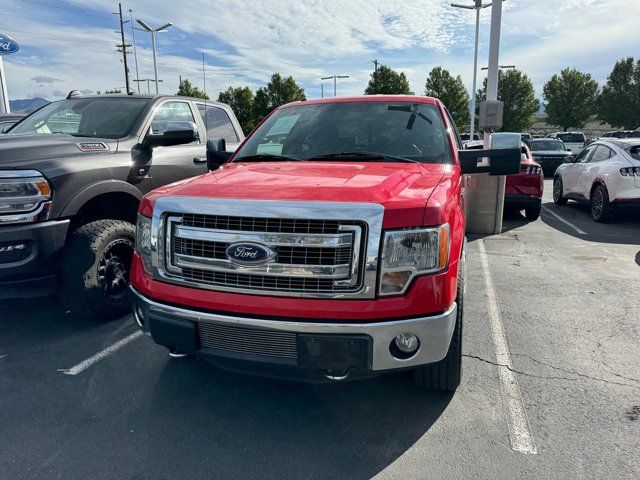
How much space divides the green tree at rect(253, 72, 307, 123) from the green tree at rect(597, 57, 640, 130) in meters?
32.6

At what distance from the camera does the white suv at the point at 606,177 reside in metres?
8.40

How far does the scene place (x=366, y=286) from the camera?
2289mm

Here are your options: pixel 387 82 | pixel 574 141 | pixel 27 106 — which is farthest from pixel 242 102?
pixel 27 106

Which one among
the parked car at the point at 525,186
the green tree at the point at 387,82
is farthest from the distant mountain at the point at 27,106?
the green tree at the point at 387,82

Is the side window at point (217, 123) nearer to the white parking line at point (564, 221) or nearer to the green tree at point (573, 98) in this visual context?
the white parking line at point (564, 221)

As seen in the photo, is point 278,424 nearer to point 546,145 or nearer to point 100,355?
point 100,355

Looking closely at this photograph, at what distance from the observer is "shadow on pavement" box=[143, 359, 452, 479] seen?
2.41m

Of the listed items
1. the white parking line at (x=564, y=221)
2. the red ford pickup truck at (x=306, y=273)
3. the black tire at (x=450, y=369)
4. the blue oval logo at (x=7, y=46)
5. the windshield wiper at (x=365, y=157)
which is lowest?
the white parking line at (x=564, y=221)

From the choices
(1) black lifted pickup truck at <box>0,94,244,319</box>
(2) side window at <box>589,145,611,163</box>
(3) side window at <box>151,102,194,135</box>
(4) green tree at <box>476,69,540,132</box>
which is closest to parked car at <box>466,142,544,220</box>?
(2) side window at <box>589,145,611,163</box>

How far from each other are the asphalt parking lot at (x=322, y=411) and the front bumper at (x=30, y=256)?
52cm

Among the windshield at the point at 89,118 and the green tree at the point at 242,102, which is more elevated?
the green tree at the point at 242,102

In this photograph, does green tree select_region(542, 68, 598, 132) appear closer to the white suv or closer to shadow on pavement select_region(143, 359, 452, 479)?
the white suv

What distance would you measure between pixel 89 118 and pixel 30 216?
1.91 metres

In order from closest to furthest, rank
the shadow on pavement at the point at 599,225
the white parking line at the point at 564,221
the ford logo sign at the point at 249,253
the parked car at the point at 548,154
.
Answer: the ford logo sign at the point at 249,253 < the shadow on pavement at the point at 599,225 < the white parking line at the point at 564,221 < the parked car at the point at 548,154
